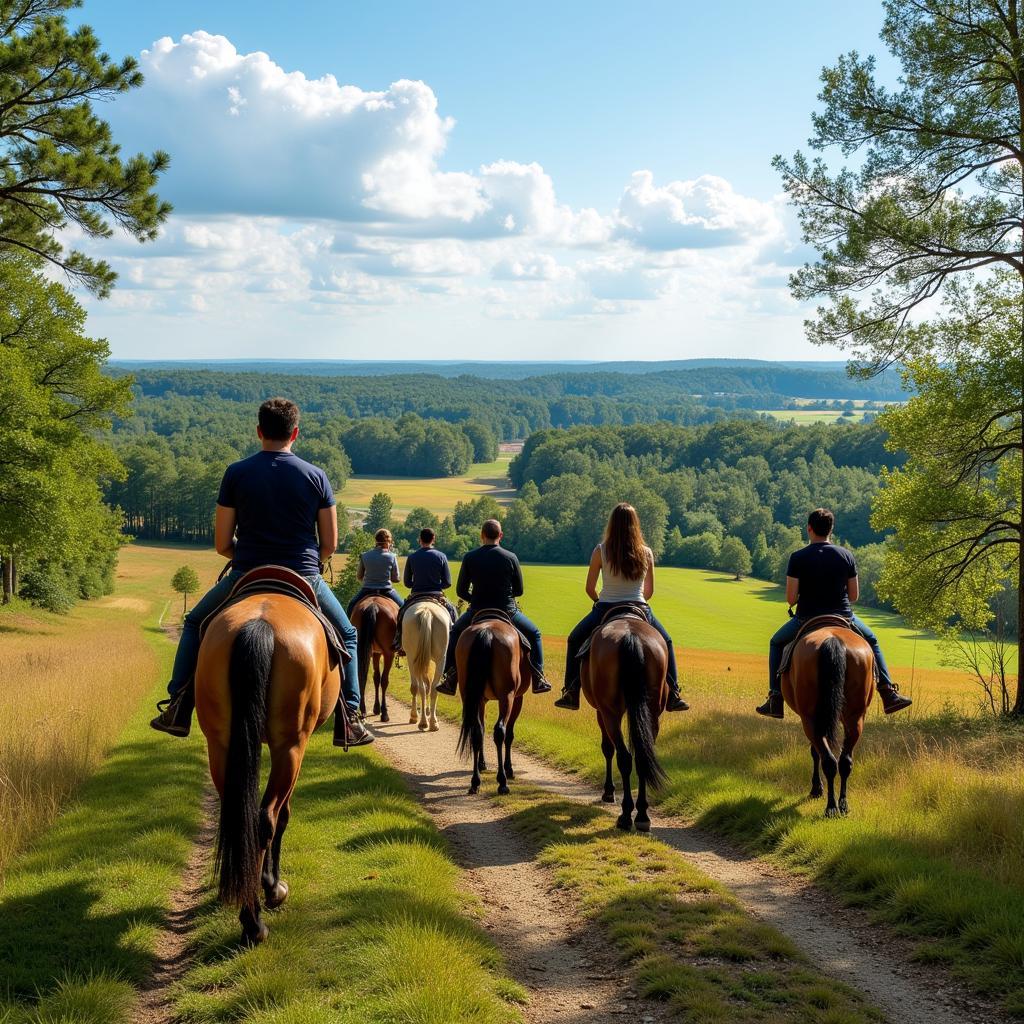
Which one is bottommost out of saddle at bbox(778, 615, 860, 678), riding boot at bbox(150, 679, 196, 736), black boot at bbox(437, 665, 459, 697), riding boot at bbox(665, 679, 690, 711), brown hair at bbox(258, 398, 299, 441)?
black boot at bbox(437, 665, 459, 697)

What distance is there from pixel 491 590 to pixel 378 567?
526 centimetres

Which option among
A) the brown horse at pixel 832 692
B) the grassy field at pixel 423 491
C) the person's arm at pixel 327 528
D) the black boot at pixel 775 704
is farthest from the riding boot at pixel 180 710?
the grassy field at pixel 423 491

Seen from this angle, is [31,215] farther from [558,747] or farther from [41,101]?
[558,747]

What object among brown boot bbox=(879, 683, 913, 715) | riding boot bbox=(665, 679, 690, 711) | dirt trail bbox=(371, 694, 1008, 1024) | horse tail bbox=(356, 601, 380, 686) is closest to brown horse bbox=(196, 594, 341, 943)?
dirt trail bbox=(371, 694, 1008, 1024)

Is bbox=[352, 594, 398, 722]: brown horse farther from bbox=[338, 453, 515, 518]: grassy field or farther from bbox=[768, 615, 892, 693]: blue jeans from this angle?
bbox=[338, 453, 515, 518]: grassy field

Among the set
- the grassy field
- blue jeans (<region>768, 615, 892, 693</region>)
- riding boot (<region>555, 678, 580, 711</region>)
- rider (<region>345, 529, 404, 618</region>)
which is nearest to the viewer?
blue jeans (<region>768, 615, 892, 693</region>)

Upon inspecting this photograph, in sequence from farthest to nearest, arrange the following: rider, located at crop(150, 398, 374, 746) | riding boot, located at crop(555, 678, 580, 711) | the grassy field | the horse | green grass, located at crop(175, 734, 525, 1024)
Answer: the grassy field
the horse
riding boot, located at crop(555, 678, 580, 711)
rider, located at crop(150, 398, 374, 746)
green grass, located at crop(175, 734, 525, 1024)

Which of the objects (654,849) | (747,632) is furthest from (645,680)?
(747,632)

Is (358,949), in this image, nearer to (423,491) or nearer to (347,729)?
(347,729)

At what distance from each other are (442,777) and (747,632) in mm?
63825

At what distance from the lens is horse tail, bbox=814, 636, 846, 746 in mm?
9375

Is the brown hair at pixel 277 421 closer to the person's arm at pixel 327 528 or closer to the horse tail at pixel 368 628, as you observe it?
the person's arm at pixel 327 528

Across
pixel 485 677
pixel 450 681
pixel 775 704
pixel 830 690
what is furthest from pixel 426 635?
pixel 830 690

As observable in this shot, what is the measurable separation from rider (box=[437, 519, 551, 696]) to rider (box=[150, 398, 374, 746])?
4.54 metres
